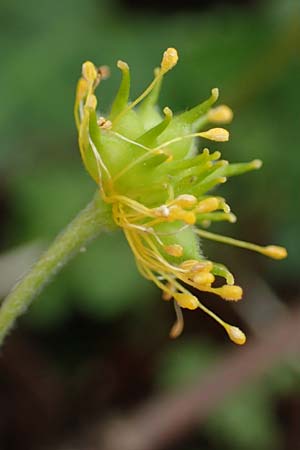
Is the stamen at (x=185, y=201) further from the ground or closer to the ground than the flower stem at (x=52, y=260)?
closer to the ground

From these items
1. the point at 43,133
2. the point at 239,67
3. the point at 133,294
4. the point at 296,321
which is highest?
the point at 43,133

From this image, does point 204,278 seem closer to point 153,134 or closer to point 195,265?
point 195,265

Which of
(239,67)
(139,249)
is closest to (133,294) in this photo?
(239,67)

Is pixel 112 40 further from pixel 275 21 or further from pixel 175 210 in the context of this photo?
pixel 175 210

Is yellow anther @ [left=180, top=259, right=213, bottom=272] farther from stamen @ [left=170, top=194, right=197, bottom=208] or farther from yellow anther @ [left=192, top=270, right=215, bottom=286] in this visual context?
stamen @ [left=170, top=194, right=197, bottom=208]

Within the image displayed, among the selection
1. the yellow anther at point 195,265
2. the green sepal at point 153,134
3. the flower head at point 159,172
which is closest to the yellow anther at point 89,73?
the flower head at point 159,172

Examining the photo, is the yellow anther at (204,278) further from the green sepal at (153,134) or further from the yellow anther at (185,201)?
the green sepal at (153,134)
